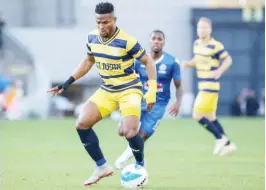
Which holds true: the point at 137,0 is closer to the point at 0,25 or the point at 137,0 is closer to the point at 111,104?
the point at 0,25

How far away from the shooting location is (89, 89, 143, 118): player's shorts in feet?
39.4

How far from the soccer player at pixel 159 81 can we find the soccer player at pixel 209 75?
10.5ft

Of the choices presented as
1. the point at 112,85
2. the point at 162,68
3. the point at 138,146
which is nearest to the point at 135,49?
the point at 112,85

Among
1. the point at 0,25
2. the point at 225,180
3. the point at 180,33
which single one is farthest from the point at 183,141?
the point at 180,33

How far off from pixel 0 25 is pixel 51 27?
3.89m

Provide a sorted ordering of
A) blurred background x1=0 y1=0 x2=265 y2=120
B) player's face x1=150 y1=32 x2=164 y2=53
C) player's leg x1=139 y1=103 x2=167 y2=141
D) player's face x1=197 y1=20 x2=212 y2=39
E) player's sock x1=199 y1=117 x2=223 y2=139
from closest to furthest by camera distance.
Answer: player's face x1=150 y1=32 x2=164 y2=53
player's leg x1=139 y1=103 x2=167 y2=141
player's face x1=197 y1=20 x2=212 y2=39
player's sock x1=199 y1=117 x2=223 y2=139
blurred background x1=0 y1=0 x2=265 y2=120

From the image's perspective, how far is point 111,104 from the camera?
12172mm

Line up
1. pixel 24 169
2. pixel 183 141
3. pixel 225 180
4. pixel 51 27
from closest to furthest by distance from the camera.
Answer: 1. pixel 225 180
2. pixel 24 169
3. pixel 183 141
4. pixel 51 27

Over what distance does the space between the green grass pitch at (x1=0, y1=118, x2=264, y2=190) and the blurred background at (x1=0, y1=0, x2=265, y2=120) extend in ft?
38.2

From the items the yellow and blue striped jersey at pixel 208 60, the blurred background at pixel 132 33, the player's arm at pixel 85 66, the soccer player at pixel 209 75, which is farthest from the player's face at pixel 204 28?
the blurred background at pixel 132 33

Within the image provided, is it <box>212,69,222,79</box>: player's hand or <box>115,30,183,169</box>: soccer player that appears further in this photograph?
<box>212,69,222,79</box>: player's hand

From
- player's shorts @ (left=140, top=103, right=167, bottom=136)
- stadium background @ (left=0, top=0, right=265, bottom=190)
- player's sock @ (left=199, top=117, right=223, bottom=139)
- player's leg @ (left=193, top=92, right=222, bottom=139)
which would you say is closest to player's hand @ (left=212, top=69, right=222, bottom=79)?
player's leg @ (left=193, top=92, right=222, bottom=139)

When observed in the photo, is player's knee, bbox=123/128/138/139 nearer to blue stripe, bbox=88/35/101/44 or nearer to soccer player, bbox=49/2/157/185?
soccer player, bbox=49/2/157/185

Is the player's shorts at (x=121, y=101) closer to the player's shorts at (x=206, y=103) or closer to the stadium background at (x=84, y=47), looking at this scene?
the player's shorts at (x=206, y=103)
